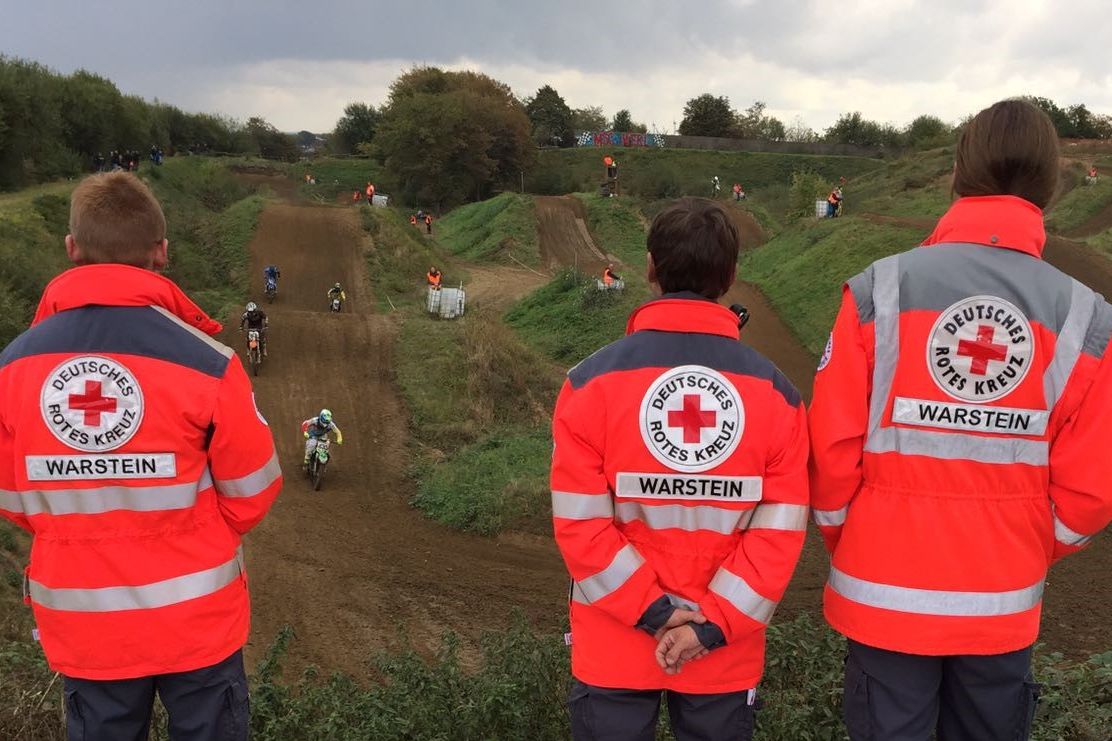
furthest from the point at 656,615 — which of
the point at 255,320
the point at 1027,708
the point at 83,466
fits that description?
the point at 255,320

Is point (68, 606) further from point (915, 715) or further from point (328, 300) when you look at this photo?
point (328, 300)

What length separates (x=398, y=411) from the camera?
51.2 ft

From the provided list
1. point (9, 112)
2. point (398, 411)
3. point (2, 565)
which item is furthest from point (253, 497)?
point (9, 112)

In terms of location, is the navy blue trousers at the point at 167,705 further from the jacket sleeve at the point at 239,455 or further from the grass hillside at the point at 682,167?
the grass hillside at the point at 682,167

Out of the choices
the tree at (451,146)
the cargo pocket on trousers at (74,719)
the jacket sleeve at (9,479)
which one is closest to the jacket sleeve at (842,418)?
the cargo pocket on trousers at (74,719)

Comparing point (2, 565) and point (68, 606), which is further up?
point (68, 606)

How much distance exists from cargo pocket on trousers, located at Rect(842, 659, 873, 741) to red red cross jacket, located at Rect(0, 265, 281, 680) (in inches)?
87.2

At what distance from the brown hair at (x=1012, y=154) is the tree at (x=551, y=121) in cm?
7712

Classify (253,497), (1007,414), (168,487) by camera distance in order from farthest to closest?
(253,497), (168,487), (1007,414)

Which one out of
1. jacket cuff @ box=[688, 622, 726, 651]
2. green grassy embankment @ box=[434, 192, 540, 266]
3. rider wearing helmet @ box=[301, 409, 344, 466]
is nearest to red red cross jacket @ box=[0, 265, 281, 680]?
jacket cuff @ box=[688, 622, 726, 651]

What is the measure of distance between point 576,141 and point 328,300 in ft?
189

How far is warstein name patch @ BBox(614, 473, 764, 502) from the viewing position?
2.55 m

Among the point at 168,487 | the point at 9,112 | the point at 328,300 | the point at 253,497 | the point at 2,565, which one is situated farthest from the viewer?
the point at 9,112

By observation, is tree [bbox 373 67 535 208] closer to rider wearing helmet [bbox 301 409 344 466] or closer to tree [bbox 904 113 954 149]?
tree [bbox 904 113 954 149]
